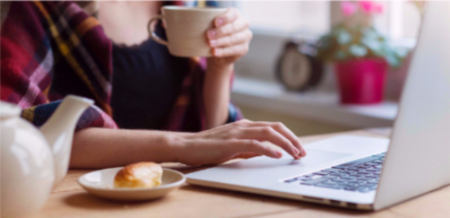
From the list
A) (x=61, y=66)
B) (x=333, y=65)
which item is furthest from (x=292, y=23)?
(x=61, y=66)

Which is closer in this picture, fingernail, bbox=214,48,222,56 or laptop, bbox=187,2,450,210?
laptop, bbox=187,2,450,210

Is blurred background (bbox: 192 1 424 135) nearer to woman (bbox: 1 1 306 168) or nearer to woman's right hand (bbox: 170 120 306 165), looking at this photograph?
woman (bbox: 1 1 306 168)

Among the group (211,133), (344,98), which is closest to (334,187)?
(211,133)

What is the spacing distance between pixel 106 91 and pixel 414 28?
1.33 m

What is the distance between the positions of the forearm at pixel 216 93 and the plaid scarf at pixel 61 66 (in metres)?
0.02

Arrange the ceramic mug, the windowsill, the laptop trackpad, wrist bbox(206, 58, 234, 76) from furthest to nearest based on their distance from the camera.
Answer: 1. the windowsill
2. wrist bbox(206, 58, 234, 76)
3. the ceramic mug
4. the laptop trackpad

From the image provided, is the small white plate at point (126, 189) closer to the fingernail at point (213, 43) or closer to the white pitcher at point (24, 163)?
the white pitcher at point (24, 163)

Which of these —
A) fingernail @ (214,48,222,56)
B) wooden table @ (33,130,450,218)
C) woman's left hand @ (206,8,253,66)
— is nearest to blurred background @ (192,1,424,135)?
woman's left hand @ (206,8,253,66)

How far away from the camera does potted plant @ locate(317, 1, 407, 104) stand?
1.76 metres

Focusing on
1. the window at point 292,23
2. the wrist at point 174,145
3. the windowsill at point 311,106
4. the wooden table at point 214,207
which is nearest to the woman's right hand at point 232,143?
the wrist at point 174,145

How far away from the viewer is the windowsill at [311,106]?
5.64 feet

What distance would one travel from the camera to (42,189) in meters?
0.46

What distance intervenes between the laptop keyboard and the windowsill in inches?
39.5

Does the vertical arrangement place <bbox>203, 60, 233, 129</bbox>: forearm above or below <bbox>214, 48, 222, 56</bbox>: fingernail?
below
